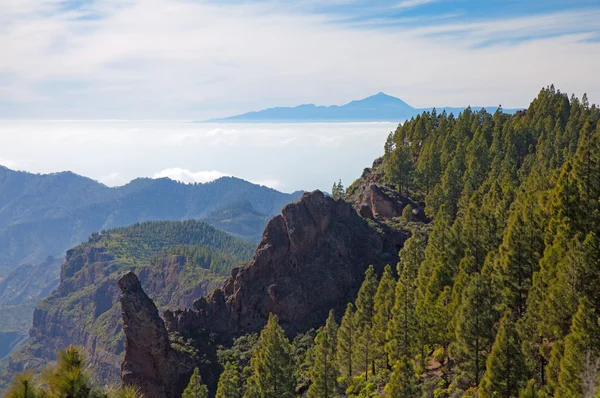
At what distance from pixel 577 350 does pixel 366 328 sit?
29.2 m

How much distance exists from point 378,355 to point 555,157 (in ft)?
177

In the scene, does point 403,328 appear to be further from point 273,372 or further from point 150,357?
point 150,357

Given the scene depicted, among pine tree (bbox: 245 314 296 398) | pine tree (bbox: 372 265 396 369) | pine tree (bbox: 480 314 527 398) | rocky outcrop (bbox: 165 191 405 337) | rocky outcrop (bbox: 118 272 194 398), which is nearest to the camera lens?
pine tree (bbox: 480 314 527 398)

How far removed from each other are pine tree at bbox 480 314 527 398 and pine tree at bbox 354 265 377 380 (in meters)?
21.9

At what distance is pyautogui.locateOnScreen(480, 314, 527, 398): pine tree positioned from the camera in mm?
36656

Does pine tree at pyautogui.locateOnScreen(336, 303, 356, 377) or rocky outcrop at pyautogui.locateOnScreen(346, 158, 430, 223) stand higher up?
rocky outcrop at pyautogui.locateOnScreen(346, 158, 430, 223)

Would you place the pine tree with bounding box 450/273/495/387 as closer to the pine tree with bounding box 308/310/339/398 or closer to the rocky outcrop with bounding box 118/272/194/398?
the pine tree with bounding box 308/310/339/398

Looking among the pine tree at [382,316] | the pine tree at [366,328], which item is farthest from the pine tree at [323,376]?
the pine tree at [382,316]

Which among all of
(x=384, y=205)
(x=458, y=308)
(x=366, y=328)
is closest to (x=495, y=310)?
(x=458, y=308)

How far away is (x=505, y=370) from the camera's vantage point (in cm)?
3675

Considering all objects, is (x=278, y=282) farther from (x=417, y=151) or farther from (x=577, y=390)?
(x=417, y=151)

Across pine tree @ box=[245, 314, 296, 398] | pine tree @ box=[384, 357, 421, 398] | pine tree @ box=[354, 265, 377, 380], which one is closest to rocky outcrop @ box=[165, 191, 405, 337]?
pine tree @ box=[354, 265, 377, 380]

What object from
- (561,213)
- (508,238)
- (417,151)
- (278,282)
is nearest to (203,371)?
(278,282)

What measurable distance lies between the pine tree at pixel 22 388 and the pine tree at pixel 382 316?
146ft
